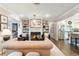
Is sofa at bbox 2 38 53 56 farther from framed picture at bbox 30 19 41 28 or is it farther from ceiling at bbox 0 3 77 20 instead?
framed picture at bbox 30 19 41 28

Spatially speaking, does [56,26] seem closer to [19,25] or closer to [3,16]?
[19,25]

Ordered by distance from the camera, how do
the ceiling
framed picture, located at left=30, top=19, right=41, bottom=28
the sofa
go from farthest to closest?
1. framed picture, located at left=30, top=19, right=41, bottom=28
2. the ceiling
3. the sofa

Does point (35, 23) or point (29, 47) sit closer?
point (29, 47)

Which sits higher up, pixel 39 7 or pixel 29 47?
pixel 39 7

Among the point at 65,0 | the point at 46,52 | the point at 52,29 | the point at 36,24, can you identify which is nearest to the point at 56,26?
the point at 52,29

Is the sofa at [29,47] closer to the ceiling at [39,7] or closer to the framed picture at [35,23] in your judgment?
the ceiling at [39,7]

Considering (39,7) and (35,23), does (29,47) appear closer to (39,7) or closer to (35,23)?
(39,7)

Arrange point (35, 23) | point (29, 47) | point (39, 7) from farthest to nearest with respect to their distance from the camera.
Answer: point (35, 23)
point (39, 7)
point (29, 47)

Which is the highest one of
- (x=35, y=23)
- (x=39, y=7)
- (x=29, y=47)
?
(x=39, y=7)

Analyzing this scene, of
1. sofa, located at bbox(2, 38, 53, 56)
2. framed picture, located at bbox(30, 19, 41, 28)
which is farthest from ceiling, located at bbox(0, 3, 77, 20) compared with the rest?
framed picture, located at bbox(30, 19, 41, 28)

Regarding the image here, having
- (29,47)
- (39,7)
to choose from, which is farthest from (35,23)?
(29,47)

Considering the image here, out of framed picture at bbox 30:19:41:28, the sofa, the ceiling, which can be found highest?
the ceiling

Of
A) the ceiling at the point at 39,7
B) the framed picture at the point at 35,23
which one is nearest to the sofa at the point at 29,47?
the ceiling at the point at 39,7

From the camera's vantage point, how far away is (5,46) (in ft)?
11.8
